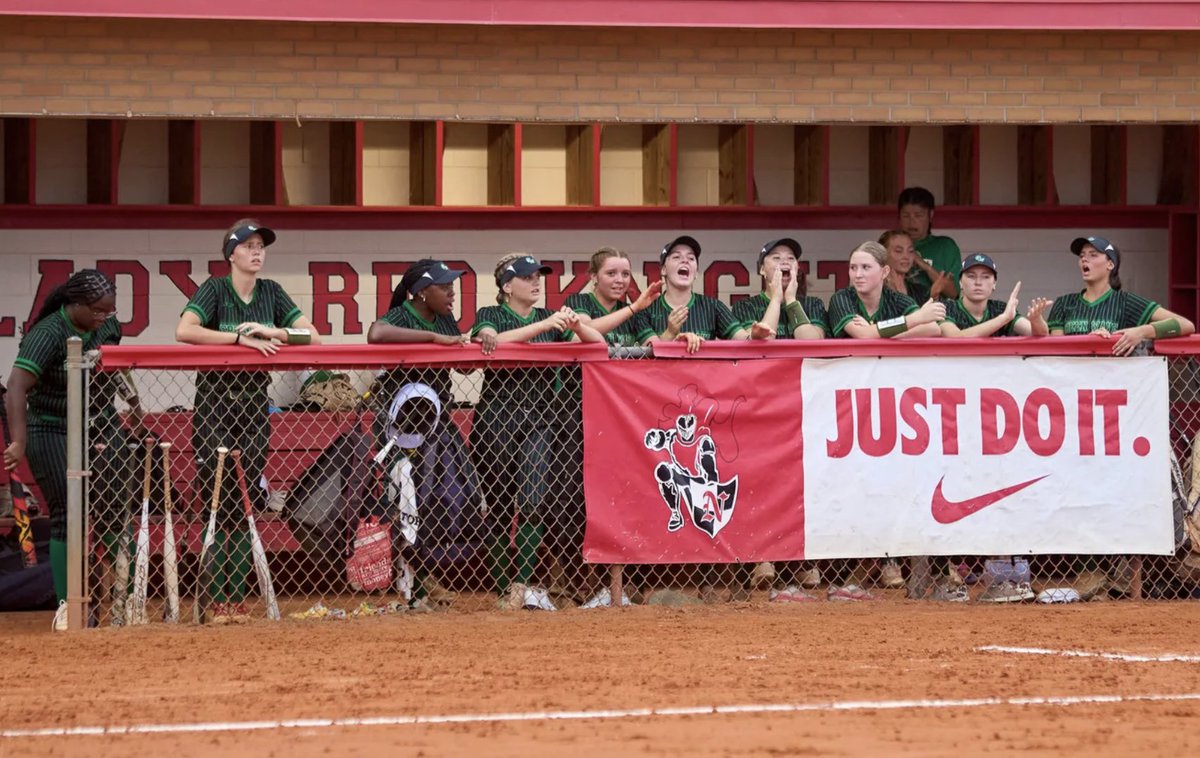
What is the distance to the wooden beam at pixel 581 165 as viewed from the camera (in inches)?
495

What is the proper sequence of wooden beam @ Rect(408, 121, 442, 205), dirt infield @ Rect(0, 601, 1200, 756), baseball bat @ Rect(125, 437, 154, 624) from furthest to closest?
wooden beam @ Rect(408, 121, 442, 205)
baseball bat @ Rect(125, 437, 154, 624)
dirt infield @ Rect(0, 601, 1200, 756)

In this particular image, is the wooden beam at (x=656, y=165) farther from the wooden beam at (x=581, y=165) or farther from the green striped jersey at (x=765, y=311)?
the green striped jersey at (x=765, y=311)

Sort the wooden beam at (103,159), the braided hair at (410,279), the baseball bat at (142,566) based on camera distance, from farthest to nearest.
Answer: the wooden beam at (103,159)
the braided hair at (410,279)
the baseball bat at (142,566)

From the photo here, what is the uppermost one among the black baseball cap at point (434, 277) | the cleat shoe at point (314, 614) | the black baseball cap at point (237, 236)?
the black baseball cap at point (237, 236)

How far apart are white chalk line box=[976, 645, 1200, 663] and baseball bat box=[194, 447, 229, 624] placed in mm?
4070

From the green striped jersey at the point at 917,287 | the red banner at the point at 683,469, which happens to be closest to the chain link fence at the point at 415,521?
the red banner at the point at 683,469

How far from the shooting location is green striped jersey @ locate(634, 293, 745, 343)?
10.1m

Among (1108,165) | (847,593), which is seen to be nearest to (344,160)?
(847,593)

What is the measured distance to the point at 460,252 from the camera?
12.5 metres

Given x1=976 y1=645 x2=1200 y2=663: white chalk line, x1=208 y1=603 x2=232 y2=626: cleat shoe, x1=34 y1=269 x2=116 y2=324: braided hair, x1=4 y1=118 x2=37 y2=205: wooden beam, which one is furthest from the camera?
x1=4 y1=118 x2=37 y2=205: wooden beam

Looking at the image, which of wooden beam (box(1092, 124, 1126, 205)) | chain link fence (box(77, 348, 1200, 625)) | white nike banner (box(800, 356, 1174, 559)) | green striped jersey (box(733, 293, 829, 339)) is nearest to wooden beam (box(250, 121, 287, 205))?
chain link fence (box(77, 348, 1200, 625))

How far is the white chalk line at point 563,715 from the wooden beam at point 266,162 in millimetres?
6644

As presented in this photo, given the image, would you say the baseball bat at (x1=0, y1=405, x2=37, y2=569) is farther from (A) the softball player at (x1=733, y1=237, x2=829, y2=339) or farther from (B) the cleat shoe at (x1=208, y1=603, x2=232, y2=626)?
(A) the softball player at (x1=733, y1=237, x2=829, y2=339)

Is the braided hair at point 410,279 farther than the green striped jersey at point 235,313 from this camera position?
Yes
